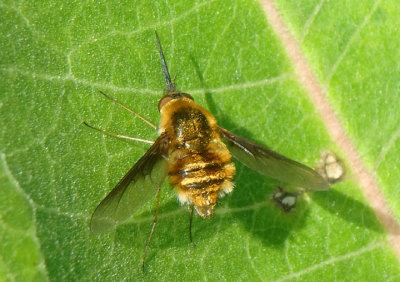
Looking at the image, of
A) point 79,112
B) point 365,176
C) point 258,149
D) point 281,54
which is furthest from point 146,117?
point 365,176

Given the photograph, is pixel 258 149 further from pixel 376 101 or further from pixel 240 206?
pixel 376 101

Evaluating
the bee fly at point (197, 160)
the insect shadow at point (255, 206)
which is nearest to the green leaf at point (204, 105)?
the insect shadow at point (255, 206)

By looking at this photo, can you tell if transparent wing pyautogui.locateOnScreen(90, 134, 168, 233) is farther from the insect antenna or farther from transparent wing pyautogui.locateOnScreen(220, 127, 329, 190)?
transparent wing pyautogui.locateOnScreen(220, 127, 329, 190)

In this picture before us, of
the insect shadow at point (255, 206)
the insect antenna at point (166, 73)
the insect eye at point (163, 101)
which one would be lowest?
the insect shadow at point (255, 206)

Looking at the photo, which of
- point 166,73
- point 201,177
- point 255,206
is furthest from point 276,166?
point 166,73

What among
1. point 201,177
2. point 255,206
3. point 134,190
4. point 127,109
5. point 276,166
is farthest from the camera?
point 255,206

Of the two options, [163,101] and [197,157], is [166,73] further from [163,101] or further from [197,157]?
[197,157]

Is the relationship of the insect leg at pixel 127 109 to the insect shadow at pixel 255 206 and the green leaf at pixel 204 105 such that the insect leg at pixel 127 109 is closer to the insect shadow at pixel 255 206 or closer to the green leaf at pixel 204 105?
the green leaf at pixel 204 105
